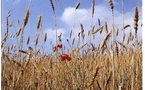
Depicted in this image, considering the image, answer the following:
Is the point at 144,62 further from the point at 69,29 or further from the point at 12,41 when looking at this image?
the point at 12,41

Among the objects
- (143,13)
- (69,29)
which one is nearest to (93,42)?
(69,29)

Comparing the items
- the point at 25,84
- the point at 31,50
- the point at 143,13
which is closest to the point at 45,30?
the point at 31,50

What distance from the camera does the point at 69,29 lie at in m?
0.93

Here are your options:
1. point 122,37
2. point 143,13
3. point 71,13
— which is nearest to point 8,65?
point 71,13

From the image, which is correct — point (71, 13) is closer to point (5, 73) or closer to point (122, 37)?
point (122, 37)

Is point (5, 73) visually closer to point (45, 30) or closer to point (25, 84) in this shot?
point (25, 84)

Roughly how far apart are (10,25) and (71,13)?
21 cm

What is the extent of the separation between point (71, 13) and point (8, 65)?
10.7 inches

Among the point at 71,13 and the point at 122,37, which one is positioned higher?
the point at 71,13

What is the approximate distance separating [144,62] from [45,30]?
0.34 meters

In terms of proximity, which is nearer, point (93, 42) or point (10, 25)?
point (10, 25)

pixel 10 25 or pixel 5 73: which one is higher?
pixel 10 25

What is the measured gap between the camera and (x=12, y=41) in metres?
0.88

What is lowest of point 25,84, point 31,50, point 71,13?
point 25,84
